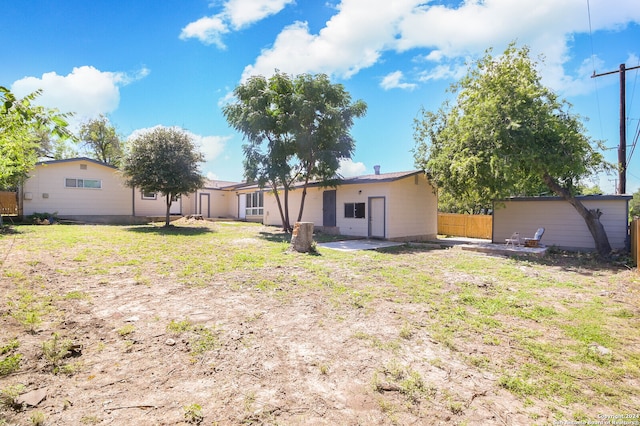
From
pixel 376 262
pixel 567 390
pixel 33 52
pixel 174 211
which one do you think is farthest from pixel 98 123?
pixel 567 390

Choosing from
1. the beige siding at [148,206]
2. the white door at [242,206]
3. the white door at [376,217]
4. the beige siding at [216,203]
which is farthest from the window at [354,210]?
the beige siding at [148,206]

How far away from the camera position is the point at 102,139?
28188 mm

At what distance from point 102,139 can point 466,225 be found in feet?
99.1

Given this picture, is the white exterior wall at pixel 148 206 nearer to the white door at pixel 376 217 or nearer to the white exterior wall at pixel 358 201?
the white exterior wall at pixel 358 201

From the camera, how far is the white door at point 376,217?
14.4m

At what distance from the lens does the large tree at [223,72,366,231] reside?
573 inches

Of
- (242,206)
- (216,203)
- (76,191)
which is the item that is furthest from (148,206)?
(242,206)

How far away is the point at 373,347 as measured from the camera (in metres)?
3.49

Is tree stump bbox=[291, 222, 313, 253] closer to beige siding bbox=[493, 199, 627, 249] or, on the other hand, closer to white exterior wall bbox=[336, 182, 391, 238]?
white exterior wall bbox=[336, 182, 391, 238]

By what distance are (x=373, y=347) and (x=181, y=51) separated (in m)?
10.2

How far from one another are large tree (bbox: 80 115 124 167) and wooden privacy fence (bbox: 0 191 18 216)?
31.6 feet

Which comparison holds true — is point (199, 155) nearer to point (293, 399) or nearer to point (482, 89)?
point (482, 89)

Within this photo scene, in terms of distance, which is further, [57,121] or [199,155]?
[199,155]

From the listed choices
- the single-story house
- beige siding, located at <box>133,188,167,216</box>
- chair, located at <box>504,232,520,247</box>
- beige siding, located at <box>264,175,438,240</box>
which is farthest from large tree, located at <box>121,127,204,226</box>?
chair, located at <box>504,232,520,247</box>
